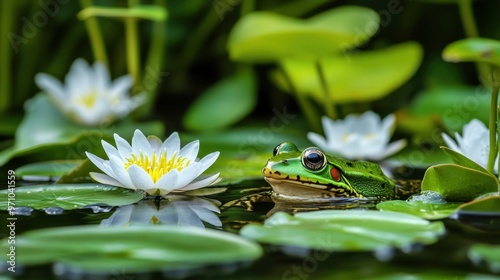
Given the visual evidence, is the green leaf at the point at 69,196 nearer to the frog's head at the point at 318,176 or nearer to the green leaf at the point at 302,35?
the frog's head at the point at 318,176

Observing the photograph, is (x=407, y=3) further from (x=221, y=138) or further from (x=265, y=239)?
(x=265, y=239)

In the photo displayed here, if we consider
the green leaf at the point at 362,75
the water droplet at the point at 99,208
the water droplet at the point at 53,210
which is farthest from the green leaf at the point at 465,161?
the green leaf at the point at 362,75

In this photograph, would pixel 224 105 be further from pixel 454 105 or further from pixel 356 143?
pixel 454 105

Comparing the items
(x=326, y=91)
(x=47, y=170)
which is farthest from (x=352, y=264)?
(x=326, y=91)

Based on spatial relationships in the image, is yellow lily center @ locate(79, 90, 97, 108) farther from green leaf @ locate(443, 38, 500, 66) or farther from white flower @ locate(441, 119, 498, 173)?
green leaf @ locate(443, 38, 500, 66)

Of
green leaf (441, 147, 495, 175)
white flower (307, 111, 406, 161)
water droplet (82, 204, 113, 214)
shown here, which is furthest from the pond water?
white flower (307, 111, 406, 161)

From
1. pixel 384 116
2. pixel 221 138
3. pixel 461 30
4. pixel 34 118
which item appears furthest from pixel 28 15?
pixel 461 30
